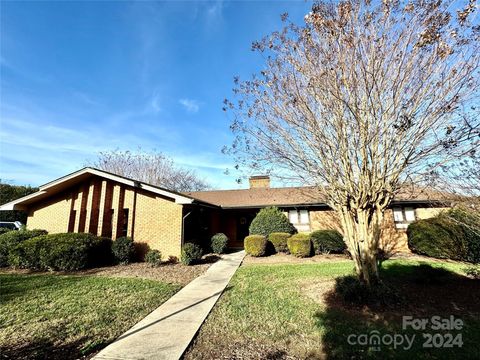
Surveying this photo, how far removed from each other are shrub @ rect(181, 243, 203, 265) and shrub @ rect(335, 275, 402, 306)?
704cm

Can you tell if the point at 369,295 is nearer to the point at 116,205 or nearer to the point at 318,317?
the point at 318,317

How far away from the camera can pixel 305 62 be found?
22.2ft

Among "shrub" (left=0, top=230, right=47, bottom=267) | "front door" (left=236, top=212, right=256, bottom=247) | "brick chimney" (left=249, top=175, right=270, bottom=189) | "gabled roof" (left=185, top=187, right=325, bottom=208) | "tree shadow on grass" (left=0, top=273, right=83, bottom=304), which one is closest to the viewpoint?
"tree shadow on grass" (left=0, top=273, right=83, bottom=304)

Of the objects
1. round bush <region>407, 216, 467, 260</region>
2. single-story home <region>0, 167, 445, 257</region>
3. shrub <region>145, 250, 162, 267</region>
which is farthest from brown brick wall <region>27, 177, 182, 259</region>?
round bush <region>407, 216, 467, 260</region>

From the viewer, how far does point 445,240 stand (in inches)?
472

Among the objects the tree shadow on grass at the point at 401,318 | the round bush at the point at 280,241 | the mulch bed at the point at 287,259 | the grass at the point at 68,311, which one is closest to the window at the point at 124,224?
the grass at the point at 68,311

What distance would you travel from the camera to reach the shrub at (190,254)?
37.5ft

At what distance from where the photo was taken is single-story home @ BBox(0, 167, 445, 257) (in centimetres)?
1260

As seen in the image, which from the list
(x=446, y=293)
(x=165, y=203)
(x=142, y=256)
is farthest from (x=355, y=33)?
(x=142, y=256)

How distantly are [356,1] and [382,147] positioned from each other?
367 centimetres

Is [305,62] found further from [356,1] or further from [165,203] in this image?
[165,203]

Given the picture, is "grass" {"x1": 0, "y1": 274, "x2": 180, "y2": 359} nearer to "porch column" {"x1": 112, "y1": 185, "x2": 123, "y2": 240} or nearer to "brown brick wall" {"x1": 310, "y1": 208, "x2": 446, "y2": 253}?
"porch column" {"x1": 112, "y1": 185, "x2": 123, "y2": 240}

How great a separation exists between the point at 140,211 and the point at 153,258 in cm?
282

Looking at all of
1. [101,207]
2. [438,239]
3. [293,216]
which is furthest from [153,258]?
[438,239]
